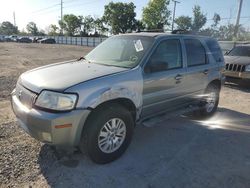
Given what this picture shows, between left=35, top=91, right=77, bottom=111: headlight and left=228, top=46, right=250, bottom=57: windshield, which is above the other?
left=228, top=46, right=250, bottom=57: windshield

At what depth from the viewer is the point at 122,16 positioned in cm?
6331

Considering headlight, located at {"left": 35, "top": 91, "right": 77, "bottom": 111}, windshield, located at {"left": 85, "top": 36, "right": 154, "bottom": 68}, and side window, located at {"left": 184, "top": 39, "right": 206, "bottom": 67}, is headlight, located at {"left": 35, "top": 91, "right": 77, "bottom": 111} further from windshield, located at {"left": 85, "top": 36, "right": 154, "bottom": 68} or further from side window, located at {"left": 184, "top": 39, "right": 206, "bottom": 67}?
side window, located at {"left": 184, "top": 39, "right": 206, "bottom": 67}

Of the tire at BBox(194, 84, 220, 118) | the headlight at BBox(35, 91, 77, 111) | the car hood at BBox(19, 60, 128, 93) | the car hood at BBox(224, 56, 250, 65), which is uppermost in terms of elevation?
the car hood at BBox(19, 60, 128, 93)

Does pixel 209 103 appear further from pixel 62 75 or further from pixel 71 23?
pixel 71 23

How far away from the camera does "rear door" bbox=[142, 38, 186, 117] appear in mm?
4059

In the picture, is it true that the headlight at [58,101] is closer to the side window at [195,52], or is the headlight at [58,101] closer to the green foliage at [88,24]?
the side window at [195,52]

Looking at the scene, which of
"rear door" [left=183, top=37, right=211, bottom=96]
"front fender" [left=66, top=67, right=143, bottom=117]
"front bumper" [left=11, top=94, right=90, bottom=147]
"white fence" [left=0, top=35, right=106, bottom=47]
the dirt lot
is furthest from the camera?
"white fence" [left=0, top=35, right=106, bottom=47]

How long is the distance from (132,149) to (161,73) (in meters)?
1.32

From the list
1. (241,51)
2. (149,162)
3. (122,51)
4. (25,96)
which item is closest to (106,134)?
(149,162)

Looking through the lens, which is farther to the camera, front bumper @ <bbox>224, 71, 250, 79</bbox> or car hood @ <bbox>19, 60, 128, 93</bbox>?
front bumper @ <bbox>224, 71, 250, 79</bbox>

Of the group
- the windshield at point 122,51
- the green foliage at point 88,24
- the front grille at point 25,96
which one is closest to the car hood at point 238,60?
the windshield at point 122,51

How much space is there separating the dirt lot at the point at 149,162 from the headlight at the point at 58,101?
938mm

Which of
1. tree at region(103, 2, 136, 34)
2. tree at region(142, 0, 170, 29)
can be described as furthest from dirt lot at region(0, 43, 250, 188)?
tree at region(103, 2, 136, 34)

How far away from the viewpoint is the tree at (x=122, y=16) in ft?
206
